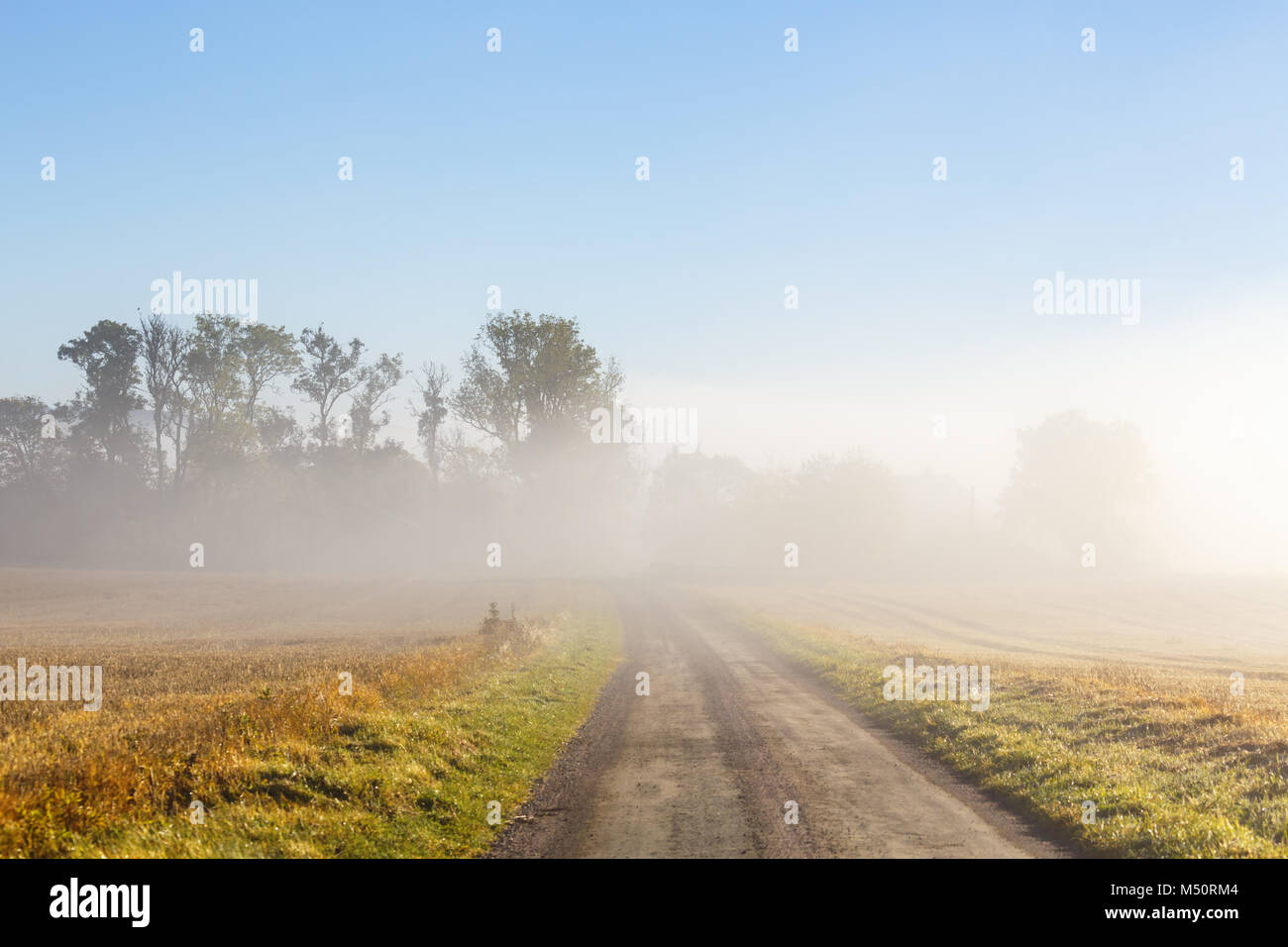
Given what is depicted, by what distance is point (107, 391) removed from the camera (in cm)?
9144

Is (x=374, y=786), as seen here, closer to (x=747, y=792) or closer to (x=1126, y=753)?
(x=747, y=792)

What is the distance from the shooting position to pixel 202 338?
89.4 metres

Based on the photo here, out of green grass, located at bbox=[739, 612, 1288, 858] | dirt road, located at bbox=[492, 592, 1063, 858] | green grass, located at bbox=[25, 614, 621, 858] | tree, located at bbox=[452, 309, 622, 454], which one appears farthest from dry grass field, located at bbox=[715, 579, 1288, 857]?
tree, located at bbox=[452, 309, 622, 454]

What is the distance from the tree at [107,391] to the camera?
89688 mm

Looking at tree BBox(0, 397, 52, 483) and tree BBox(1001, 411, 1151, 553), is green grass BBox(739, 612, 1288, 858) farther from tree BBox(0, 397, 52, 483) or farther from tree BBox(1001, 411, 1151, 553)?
tree BBox(0, 397, 52, 483)

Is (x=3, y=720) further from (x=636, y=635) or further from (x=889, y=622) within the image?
(x=889, y=622)

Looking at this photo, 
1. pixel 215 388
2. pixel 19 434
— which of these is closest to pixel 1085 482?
pixel 215 388

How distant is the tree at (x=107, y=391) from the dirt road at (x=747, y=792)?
92870mm

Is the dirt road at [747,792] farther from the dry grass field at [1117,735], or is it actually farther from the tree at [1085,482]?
the tree at [1085,482]

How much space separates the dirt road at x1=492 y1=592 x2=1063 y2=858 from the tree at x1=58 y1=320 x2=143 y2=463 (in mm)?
92870

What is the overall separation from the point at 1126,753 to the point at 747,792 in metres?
6.79

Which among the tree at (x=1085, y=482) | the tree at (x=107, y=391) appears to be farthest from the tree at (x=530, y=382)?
the tree at (x=1085, y=482)

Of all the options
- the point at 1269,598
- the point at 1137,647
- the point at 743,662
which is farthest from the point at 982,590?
the point at 743,662
